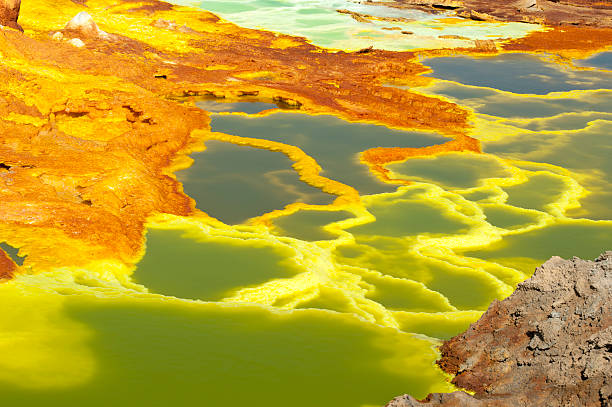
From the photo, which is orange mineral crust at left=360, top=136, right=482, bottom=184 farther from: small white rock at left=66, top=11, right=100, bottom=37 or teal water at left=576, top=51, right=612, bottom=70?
teal water at left=576, top=51, right=612, bottom=70

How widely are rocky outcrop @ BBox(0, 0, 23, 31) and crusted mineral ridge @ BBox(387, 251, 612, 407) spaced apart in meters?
25.4

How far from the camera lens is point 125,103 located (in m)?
22.6

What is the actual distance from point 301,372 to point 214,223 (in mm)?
7051

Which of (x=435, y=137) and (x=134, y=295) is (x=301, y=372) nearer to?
(x=134, y=295)

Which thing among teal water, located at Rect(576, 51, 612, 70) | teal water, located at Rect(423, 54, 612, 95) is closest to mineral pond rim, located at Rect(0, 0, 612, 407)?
teal water, located at Rect(423, 54, 612, 95)

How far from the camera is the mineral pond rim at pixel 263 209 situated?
873cm

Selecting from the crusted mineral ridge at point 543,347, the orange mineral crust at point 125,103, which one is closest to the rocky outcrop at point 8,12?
the orange mineral crust at point 125,103

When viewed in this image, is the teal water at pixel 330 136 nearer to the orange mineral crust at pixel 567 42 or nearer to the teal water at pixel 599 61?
the teal water at pixel 599 61

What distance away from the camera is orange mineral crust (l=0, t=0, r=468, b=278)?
13.5 metres

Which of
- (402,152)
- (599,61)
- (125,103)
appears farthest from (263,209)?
(599,61)

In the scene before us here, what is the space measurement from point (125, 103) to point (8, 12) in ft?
29.9

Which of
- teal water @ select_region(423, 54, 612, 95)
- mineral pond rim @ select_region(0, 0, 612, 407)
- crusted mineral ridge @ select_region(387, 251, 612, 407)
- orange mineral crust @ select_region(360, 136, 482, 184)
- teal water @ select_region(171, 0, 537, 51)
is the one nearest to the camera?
crusted mineral ridge @ select_region(387, 251, 612, 407)

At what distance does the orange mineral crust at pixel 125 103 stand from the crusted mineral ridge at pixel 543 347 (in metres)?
7.25

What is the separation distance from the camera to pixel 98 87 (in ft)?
76.1
